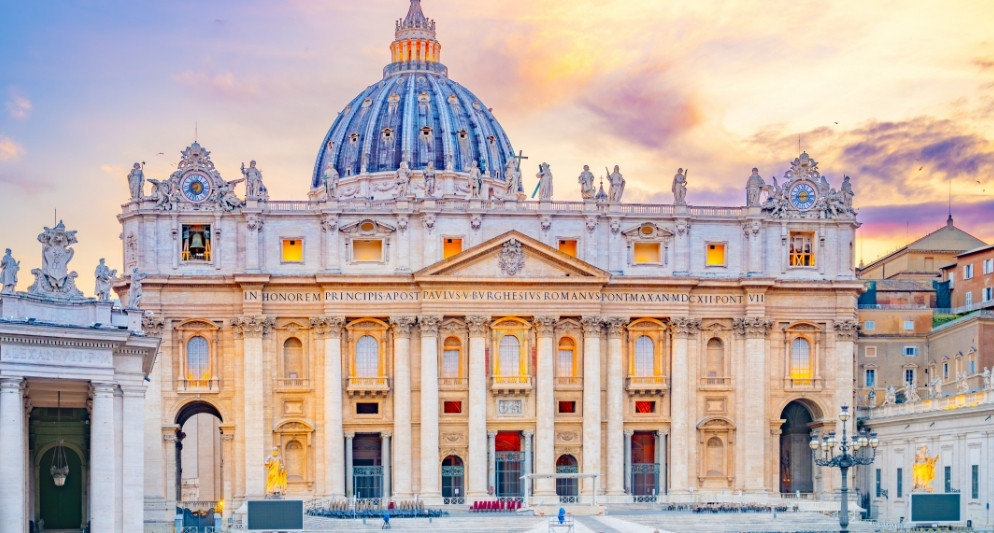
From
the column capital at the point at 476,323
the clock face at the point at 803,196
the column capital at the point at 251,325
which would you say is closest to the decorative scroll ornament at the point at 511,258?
the column capital at the point at 476,323

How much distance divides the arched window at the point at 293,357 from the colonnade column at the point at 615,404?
18.5 m

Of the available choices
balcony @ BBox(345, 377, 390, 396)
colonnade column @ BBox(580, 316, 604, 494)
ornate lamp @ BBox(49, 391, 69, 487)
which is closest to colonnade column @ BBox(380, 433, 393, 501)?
balcony @ BBox(345, 377, 390, 396)

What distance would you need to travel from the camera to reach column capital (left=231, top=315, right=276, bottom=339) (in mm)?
96188

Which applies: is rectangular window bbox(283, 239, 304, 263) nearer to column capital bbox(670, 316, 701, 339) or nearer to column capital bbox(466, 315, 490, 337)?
column capital bbox(466, 315, 490, 337)

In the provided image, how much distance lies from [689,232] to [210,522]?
112 feet

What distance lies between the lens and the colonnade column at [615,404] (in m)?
97.3

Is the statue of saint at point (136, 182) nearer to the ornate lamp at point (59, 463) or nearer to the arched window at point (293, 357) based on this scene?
the arched window at point (293, 357)

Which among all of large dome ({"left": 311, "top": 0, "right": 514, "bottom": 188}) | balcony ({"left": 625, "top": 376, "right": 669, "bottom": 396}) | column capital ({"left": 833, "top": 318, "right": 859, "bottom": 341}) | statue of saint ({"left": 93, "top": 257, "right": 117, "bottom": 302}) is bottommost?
→ balcony ({"left": 625, "top": 376, "right": 669, "bottom": 396})

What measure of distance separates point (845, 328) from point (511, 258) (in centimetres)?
2142

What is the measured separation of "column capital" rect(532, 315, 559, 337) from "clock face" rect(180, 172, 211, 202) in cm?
2131

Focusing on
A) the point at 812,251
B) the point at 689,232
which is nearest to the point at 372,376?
the point at 689,232

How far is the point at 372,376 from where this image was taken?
320 feet

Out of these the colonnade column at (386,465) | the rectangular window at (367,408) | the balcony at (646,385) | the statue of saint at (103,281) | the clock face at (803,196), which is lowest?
the colonnade column at (386,465)

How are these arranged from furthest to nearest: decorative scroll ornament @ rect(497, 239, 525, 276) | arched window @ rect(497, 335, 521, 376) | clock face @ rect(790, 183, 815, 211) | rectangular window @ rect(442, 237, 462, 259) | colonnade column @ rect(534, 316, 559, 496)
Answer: clock face @ rect(790, 183, 815, 211), rectangular window @ rect(442, 237, 462, 259), arched window @ rect(497, 335, 521, 376), colonnade column @ rect(534, 316, 559, 496), decorative scroll ornament @ rect(497, 239, 525, 276)
